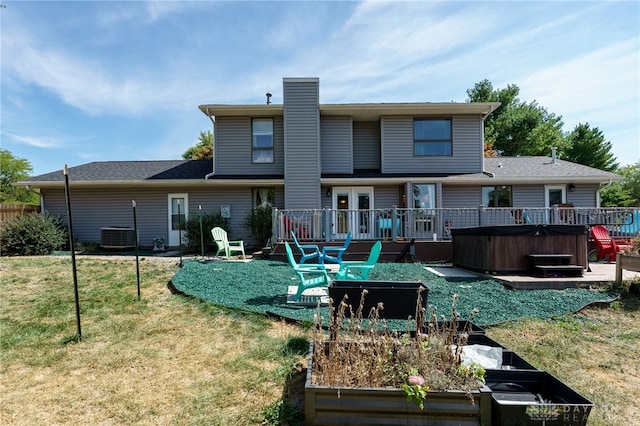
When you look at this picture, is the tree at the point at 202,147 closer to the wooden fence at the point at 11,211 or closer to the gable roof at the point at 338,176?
the gable roof at the point at 338,176

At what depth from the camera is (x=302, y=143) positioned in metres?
12.8

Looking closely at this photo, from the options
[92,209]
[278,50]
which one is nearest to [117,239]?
[92,209]

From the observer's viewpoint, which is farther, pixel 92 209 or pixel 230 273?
pixel 92 209

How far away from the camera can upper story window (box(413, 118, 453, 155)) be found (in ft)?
43.7

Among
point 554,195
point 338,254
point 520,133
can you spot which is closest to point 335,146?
point 338,254

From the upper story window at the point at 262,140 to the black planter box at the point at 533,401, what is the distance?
12.0 metres

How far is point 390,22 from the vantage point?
8328 mm

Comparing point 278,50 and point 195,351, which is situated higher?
point 278,50

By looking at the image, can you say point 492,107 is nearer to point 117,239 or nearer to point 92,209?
point 117,239

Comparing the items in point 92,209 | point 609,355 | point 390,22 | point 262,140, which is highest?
point 390,22

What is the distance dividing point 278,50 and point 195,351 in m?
10.2

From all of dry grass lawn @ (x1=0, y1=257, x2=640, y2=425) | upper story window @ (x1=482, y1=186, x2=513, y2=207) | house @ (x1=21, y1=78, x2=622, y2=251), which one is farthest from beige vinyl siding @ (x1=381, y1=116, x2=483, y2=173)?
dry grass lawn @ (x1=0, y1=257, x2=640, y2=425)

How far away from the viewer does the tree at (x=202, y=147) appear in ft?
101

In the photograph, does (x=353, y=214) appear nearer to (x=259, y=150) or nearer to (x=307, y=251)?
(x=307, y=251)
